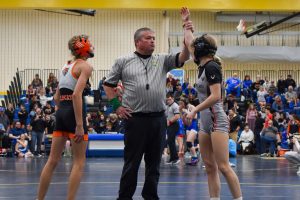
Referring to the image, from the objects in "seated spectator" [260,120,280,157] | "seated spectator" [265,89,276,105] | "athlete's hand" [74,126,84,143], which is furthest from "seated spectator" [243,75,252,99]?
"athlete's hand" [74,126,84,143]

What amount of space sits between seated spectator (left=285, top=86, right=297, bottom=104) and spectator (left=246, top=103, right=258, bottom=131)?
9.71 ft

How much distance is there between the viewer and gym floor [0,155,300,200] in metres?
12.1

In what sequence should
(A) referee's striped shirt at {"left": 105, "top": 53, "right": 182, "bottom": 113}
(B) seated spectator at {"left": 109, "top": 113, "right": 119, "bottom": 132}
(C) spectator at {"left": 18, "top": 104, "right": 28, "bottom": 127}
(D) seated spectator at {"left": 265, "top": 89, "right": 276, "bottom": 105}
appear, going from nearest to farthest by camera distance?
(A) referee's striped shirt at {"left": 105, "top": 53, "right": 182, "bottom": 113}, (B) seated spectator at {"left": 109, "top": 113, "right": 119, "bottom": 132}, (C) spectator at {"left": 18, "top": 104, "right": 28, "bottom": 127}, (D) seated spectator at {"left": 265, "top": 89, "right": 276, "bottom": 105}

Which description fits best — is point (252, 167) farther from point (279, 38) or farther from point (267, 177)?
point (279, 38)

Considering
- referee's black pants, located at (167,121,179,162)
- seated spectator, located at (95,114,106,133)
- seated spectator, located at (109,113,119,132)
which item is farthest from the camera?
seated spectator, located at (95,114,106,133)

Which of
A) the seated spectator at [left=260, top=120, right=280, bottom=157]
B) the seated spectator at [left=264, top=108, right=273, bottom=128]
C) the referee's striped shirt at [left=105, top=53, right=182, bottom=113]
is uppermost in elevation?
the referee's striped shirt at [left=105, top=53, right=182, bottom=113]

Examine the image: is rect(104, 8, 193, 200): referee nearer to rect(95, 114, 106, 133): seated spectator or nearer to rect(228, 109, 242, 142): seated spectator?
rect(228, 109, 242, 142): seated spectator

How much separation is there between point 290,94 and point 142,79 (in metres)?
26.2

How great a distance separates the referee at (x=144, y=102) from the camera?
31.1 feet

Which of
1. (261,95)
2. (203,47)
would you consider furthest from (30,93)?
(203,47)

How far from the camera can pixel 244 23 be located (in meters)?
38.7

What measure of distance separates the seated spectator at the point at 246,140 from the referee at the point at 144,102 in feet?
66.2

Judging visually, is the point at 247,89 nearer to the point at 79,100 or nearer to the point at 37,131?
the point at 37,131

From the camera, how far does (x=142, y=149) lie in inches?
377
